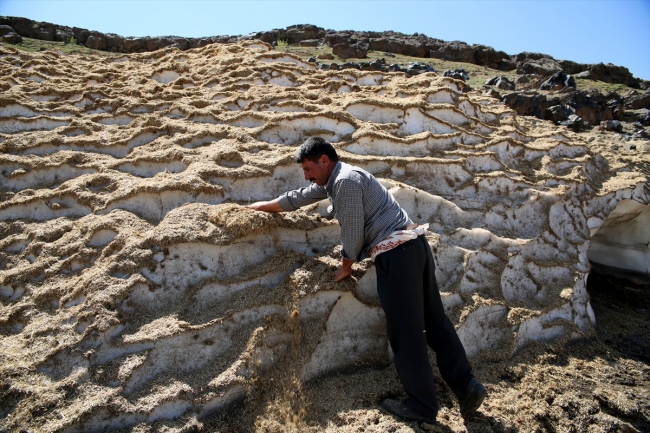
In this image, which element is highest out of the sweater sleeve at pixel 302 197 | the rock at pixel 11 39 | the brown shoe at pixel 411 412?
the rock at pixel 11 39

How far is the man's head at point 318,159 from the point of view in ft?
7.29

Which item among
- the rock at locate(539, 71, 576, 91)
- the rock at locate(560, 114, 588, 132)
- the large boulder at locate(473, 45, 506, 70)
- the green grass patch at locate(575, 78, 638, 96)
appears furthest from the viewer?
the large boulder at locate(473, 45, 506, 70)

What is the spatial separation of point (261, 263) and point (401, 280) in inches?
35.0

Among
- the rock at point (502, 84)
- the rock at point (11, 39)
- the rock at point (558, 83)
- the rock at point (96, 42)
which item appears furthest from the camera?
the rock at point (96, 42)

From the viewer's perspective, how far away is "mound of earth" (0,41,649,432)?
216cm

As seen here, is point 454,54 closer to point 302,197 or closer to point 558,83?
point 558,83

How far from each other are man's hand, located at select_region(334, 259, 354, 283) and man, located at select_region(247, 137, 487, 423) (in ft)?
0.05

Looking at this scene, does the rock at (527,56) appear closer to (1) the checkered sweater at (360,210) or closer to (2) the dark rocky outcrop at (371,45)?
(2) the dark rocky outcrop at (371,45)

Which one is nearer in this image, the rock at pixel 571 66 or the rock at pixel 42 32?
the rock at pixel 42 32

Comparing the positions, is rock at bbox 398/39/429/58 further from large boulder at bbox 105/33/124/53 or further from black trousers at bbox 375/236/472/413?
black trousers at bbox 375/236/472/413

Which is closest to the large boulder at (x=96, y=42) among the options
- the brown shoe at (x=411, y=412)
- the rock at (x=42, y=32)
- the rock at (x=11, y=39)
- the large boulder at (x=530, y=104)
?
the rock at (x=42, y=32)

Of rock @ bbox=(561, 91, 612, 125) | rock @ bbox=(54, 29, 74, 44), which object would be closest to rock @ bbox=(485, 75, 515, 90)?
rock @ bbox=(561, 91, 612, 125)

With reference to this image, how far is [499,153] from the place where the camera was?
3996 mm

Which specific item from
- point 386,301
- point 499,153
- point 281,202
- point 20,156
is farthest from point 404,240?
point 20,156
